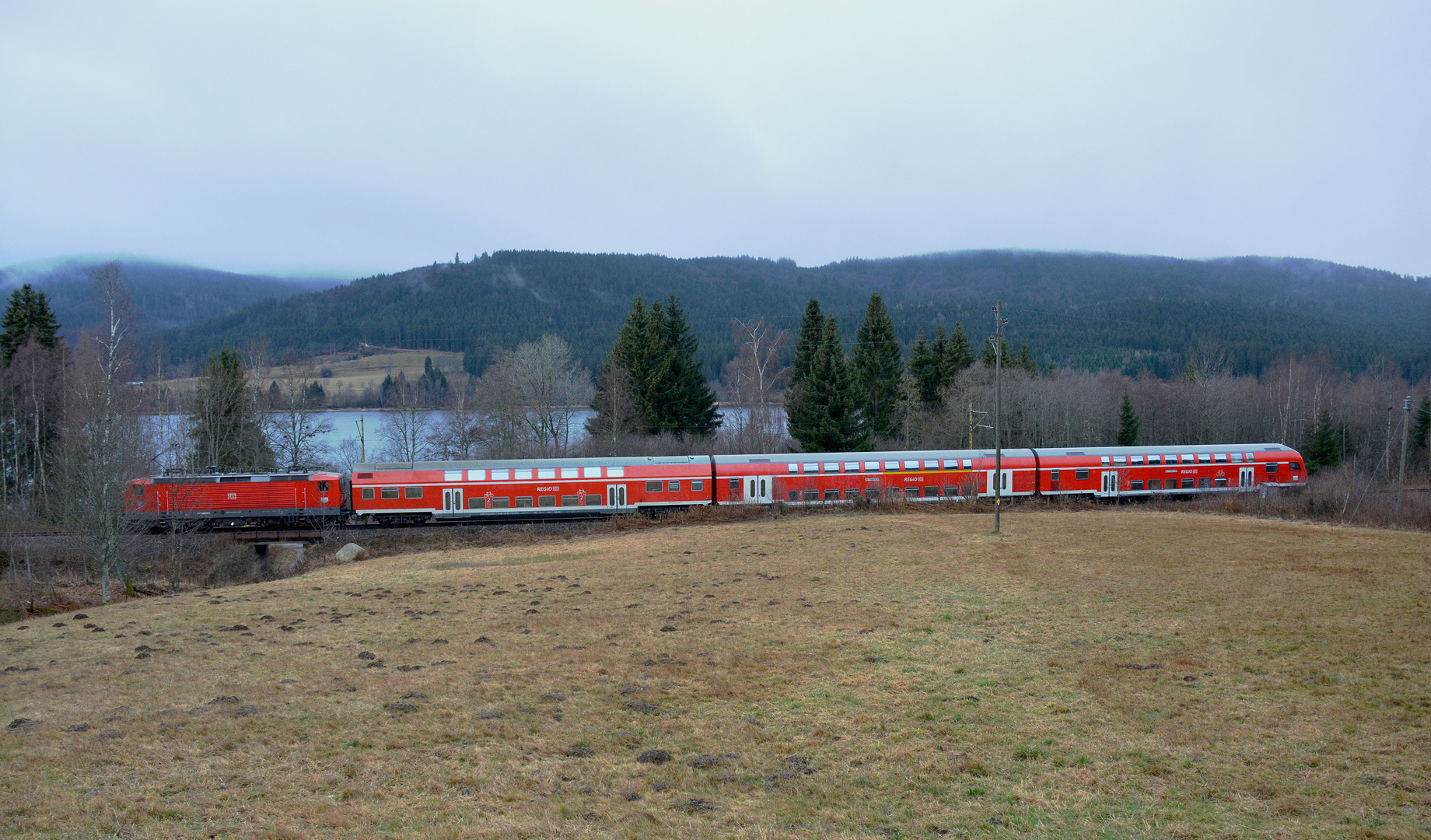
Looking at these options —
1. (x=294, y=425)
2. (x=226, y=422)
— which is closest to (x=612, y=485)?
(x=294, y=425)

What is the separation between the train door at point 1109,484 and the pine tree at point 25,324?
6498 cm

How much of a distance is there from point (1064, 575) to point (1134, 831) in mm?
15573

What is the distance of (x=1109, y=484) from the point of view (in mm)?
43625

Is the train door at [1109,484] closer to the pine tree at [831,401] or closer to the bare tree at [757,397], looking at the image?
the pine tree at [831,401]

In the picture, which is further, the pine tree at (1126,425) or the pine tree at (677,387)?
the pine tree at (1126,425)

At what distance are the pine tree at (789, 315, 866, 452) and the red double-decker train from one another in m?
10.9

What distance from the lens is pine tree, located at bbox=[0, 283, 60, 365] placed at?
4621 cm

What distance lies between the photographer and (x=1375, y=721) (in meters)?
10.6

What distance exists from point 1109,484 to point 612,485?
28.8m

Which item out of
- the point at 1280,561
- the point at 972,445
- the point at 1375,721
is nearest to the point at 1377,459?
the point at 972,445

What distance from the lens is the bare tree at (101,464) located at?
24828mm

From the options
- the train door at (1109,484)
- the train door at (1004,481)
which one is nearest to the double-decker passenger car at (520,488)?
the train door at (1004,481)

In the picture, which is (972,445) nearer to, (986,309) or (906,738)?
(906,738)

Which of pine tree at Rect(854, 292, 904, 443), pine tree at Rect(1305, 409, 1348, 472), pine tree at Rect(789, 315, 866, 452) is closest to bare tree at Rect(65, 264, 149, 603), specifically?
pine tree at Rect(789, 315, 866, 452)
